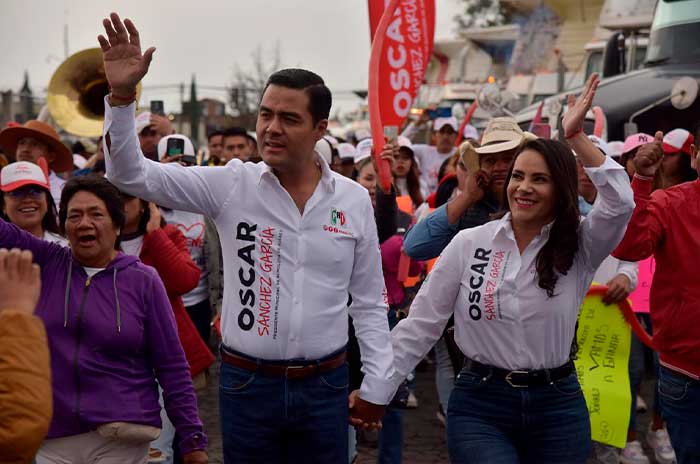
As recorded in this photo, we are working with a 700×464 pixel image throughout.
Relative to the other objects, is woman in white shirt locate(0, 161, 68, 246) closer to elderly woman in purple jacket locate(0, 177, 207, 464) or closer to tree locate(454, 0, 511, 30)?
elderly woman in purple jacket locate(0, 177, 207, 464)

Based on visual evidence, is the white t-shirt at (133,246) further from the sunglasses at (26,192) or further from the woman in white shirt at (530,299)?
the woman in white shirt at (530,299)

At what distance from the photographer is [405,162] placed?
9578 mm

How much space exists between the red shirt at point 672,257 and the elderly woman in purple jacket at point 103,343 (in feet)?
6.67

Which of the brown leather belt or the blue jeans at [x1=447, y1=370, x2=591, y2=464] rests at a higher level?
the brown leather belt

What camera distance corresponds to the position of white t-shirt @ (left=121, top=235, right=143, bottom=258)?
564 centimetres

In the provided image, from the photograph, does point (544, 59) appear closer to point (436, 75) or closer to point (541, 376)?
point (436, 75)

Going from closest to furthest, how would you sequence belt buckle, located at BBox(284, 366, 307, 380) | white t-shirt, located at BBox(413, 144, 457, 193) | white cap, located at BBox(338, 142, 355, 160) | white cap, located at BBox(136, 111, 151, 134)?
belt buckle, located at BBox(284, 366, 307, 380), white cap, located at BBox(136, 111, 151, 134), white cap, located at BBox(338, 142, 355, 160), white t-shirt, located at BBox(413, 144, 457, 193)

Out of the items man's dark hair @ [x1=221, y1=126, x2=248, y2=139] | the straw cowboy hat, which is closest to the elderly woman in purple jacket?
the straw cowboy hat

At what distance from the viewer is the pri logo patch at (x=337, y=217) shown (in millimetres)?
4147

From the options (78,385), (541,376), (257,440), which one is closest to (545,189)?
(541,376)

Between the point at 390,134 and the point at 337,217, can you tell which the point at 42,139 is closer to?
the point at 390,134

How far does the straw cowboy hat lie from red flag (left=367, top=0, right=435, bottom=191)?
3.21m

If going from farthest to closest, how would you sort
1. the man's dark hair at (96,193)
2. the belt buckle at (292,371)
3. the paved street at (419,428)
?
the paved street at (419,428) → the man's dark hair at (96,193) → the belt buckle at (292,371)

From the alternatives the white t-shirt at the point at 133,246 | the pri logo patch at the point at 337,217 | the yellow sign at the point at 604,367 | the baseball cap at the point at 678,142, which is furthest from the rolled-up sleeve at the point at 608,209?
the baseball cap at the point at 678,142
